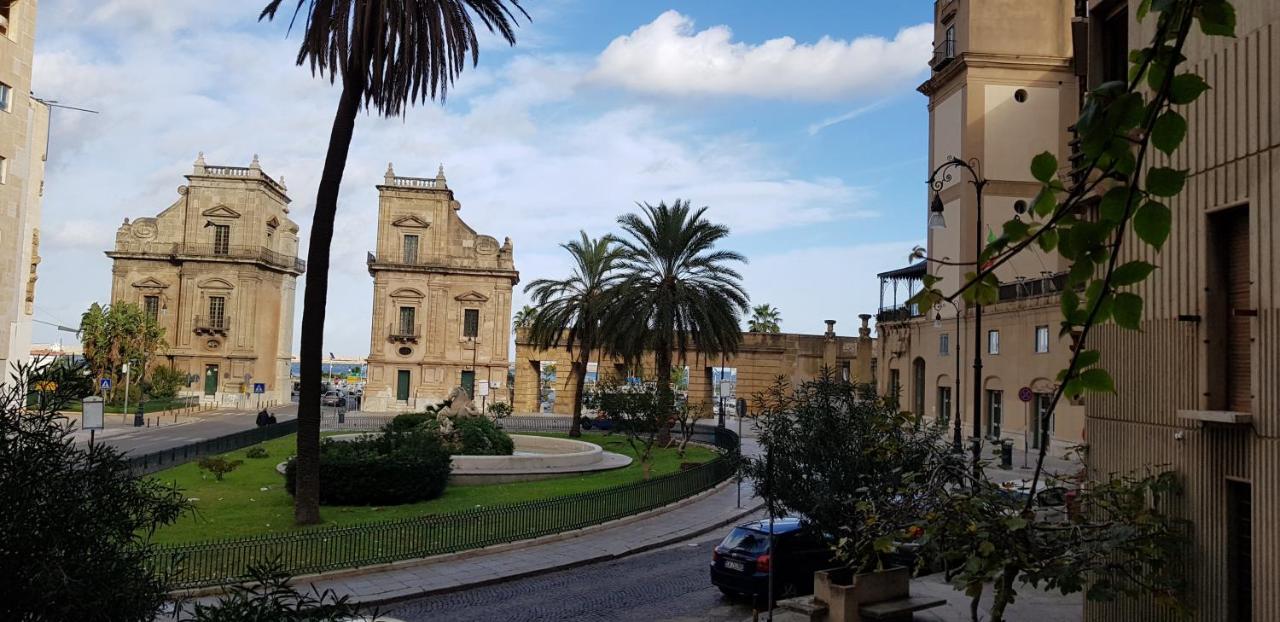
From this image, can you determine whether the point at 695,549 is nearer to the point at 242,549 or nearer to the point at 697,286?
the point at 242,549

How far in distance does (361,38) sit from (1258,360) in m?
16.4

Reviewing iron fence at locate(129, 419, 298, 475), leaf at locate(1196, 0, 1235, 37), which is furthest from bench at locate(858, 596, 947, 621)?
iron fence at locate(129, 419, 298, 475)

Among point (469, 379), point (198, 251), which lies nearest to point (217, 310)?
point (198, 251)

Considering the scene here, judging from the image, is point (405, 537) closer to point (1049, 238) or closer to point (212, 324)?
point (1049, 238)

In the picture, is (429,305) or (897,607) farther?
(429,305)

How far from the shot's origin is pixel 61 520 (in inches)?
183

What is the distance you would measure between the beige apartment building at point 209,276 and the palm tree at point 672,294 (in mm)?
37426

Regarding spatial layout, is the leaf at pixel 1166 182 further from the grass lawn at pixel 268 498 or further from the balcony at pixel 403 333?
the balcony at pixel 403 333

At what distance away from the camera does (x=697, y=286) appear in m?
34.1

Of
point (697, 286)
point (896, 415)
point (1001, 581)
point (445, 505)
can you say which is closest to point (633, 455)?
point (697, 286)

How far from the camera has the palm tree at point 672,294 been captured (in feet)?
109

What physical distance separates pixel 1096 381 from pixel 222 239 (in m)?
67.0

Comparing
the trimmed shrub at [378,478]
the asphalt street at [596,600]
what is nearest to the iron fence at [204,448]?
the trimmed shrub at [378,478]

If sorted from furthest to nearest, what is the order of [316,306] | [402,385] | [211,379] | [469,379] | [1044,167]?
[211,379]
[469,379]
[402,385]
[316,306]
[1044,167]
